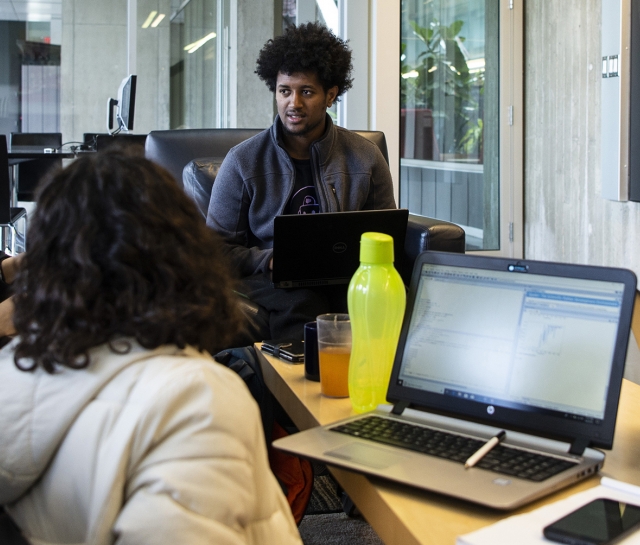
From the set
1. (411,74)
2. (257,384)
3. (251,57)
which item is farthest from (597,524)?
(251,57)

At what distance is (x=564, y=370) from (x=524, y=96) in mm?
4114

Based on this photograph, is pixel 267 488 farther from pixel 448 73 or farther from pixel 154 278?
pixel 448 73

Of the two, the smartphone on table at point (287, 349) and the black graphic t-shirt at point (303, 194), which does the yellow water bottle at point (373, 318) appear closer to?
the smartphone on table at point (287, 349)

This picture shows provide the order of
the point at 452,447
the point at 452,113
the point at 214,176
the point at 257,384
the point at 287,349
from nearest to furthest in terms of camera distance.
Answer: the point at 452,447 → the point at 287,349 → the point at 257,384 → the point at 214,176 → the point at 452,113

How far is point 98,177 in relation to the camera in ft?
2.38

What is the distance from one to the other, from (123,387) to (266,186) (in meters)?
1.92

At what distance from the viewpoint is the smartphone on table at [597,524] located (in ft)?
2.35

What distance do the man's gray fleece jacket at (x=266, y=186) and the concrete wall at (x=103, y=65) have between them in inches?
176

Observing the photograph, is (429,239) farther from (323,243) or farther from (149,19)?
(149,19)

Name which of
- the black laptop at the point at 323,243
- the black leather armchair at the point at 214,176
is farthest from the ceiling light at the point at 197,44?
the black laptop at the point at 323,243

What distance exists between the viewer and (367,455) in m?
0.93

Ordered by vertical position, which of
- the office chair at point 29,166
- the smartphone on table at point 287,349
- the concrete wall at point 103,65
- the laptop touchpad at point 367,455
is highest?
the concrete wall at point 103,65

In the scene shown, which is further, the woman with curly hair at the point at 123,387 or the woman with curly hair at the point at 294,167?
the woman with curly hair at the point at 294,167

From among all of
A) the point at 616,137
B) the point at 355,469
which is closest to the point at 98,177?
the point at 355,469
